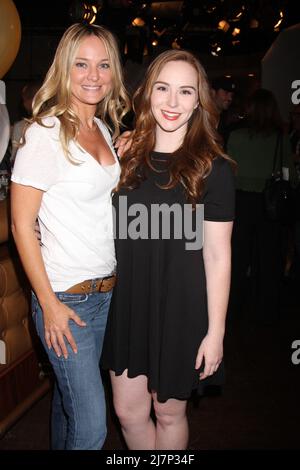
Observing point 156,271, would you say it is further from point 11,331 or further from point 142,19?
point 142,19

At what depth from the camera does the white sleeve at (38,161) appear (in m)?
1.41

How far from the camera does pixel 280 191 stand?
3.32m

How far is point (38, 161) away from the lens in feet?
4.66

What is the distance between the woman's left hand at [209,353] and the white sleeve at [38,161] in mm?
708

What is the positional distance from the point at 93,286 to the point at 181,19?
7753 mm

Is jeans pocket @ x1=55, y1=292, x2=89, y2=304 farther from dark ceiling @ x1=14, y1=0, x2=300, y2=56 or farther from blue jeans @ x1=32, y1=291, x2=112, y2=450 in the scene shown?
dark ceiling @ x1=14, y1=0, x2=300, y2=56

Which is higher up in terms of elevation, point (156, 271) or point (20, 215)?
point (20, 215)

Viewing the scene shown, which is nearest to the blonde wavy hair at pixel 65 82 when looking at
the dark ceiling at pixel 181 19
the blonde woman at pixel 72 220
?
the blonde woman at pixel 72 220

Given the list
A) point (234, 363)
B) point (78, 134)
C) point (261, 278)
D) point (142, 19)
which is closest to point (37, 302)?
point (78, 134)

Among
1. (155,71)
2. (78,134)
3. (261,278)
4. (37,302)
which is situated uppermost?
(155,71)

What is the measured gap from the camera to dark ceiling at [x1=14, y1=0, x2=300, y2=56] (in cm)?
585

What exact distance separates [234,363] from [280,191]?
3.72 feet

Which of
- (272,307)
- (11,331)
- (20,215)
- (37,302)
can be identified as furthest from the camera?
(272,307)

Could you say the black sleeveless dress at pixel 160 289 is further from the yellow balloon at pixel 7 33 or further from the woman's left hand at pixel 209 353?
the yellow balloon at pixel 7 33
